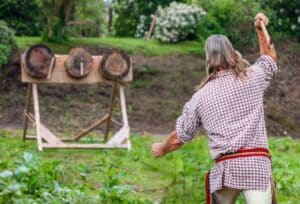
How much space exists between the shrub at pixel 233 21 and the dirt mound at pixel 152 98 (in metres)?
0.91

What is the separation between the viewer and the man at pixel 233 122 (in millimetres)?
6219

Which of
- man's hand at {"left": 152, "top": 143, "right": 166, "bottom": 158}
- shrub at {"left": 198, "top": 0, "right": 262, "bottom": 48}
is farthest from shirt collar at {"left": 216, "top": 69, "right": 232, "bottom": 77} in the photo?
shrub at {"left": 198, "top": 0, "right": 262, "bottom": 48}

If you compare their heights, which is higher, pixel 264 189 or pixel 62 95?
pixel 264 189

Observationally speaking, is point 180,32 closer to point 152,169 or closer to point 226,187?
point 152,169

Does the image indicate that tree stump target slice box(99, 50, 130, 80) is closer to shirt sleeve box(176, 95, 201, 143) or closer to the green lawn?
the green lawn

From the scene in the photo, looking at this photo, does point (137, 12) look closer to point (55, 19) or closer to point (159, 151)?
point (55, 19)

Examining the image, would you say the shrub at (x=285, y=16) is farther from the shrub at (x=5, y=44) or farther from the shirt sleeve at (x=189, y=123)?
the shirt sleeve at (x=189, y=123)

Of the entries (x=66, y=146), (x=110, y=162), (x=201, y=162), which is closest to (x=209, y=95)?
(x=201, y=162)

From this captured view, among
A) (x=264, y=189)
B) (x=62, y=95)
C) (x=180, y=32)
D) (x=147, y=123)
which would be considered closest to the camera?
(x=264, y=189)

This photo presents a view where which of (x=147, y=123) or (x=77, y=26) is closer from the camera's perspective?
(x=147, y=123)

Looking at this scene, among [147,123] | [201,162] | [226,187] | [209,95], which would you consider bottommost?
[147,123]

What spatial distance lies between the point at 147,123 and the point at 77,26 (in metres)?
7.85

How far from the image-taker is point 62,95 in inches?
743

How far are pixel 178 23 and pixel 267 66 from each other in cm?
1708
